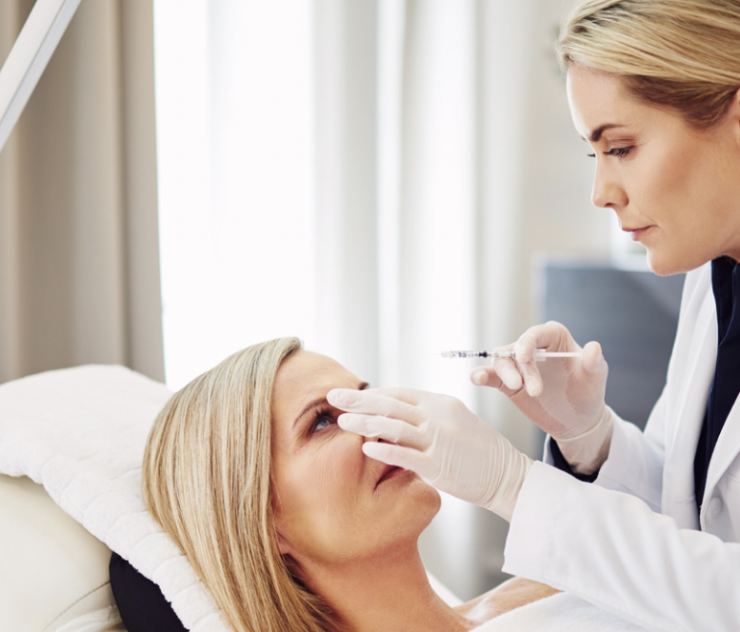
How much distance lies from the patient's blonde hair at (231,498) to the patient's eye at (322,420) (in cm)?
8

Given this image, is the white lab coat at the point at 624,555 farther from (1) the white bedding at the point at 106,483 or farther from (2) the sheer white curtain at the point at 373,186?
(2) the sheer white curtain at the point at 373,186

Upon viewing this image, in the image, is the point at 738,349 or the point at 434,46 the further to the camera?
the point at 434,46

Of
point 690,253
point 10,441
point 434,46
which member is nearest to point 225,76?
point 434,46

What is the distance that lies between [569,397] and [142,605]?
0.81m

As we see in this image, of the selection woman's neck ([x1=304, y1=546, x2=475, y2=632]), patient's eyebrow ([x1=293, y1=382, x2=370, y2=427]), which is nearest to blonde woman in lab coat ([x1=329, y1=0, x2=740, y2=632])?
patient's eyebrow ([x1=293, y1=382, x2=370, y2=427])

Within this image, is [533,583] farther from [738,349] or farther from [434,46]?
[434,46]

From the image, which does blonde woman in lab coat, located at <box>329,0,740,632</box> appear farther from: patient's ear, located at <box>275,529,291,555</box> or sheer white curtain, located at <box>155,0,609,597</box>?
sheer white curtain, located at <box>155,0,609,597</box>

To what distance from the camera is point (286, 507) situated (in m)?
1.17

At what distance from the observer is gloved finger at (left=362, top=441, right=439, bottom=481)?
99 cm

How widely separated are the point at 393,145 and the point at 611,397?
1.17 m

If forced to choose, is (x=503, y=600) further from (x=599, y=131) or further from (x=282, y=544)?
(x=599, y=131)

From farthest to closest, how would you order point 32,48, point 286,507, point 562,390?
point 562,390 < point 286,507 < point 32,48

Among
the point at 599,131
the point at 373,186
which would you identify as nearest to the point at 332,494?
the point at 599,131

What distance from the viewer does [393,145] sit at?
8.32 feet
